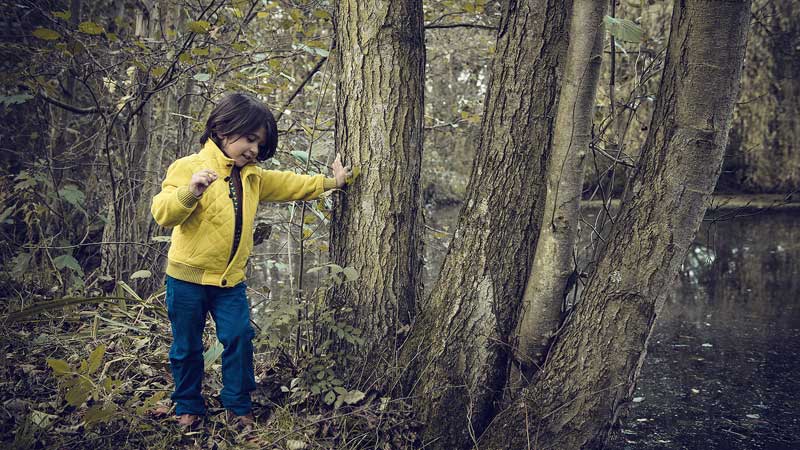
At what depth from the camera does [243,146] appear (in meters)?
2.69

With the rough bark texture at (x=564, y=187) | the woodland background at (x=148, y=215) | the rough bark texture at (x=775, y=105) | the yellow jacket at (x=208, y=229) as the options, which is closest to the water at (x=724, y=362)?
the rough bark texture at (x=564, y=187)

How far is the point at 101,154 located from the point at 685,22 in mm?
4985

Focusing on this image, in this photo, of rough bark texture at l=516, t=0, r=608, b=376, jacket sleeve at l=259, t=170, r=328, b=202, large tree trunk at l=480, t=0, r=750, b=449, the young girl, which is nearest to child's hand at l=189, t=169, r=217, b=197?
the young girl

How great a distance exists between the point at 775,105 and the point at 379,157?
945cm

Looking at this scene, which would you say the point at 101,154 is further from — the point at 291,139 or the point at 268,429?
the point at 268,429

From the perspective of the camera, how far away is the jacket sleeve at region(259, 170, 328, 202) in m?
2.83

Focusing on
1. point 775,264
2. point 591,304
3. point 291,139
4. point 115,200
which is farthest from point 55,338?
point 775,264

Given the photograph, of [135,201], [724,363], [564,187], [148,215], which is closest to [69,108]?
[135,201]

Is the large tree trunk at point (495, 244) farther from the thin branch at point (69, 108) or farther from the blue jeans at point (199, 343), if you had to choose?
the thin branch at point (69, 108)

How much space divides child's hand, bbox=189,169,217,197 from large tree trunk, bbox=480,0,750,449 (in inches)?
67.1

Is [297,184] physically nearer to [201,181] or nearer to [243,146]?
[243,146]

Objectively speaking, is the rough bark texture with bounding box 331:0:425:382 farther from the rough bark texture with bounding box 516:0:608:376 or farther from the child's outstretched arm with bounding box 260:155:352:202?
the rough bark texture with bounding box 516:0:608:376

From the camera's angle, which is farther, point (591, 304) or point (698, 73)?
point (591, 304)

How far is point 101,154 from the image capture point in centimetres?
538
